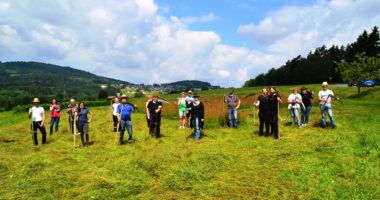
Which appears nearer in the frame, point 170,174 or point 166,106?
point 170,174

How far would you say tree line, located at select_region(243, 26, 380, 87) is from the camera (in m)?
77.7

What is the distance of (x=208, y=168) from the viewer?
11.1m

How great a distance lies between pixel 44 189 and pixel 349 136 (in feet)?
36.7

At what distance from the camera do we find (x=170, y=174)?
10.6m

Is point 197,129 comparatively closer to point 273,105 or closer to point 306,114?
point 273,105

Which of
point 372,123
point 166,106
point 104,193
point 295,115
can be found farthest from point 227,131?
point 166,106

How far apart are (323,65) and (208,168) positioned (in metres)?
81.5

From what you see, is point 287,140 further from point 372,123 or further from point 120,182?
point 120,182

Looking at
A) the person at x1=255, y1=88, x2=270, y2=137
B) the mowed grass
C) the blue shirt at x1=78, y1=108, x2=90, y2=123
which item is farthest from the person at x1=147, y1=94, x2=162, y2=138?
the person at x1=255, y1=88, x2=270, y2=137

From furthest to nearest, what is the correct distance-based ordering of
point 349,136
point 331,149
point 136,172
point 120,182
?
point 349,136 → point 331,149 → point 136,172 → point 120,182

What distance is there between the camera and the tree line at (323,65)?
77.7m

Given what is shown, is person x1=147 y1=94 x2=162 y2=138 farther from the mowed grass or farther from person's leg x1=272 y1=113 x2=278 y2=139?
person's leg x1=272 y1=113 x2=278 y2=139

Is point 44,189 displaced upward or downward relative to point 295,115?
downward

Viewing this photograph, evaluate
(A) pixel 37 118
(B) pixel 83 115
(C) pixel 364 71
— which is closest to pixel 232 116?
(B) pixel 83 115
